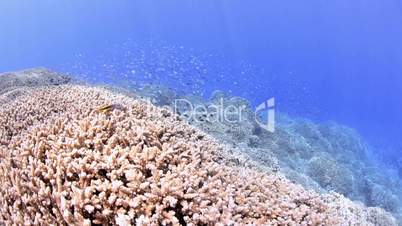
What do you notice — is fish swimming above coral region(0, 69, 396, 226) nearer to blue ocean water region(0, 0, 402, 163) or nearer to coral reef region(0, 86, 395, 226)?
coral reef region(0, 86, 395, 226)

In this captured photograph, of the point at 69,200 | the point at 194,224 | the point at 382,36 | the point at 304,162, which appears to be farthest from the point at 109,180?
the point at 382,36

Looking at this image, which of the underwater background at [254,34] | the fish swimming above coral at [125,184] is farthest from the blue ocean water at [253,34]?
the fish swimming above coral at [125,184]

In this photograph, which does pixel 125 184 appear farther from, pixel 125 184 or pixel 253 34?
pixel 253 34

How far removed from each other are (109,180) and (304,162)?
1083cm

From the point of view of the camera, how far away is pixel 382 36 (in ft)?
470

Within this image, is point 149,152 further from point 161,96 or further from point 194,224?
point 161,96

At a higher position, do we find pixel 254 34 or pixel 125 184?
pixel 254 34

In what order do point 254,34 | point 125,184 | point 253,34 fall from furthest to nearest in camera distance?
point 253,34
point 254,34
point 125,184

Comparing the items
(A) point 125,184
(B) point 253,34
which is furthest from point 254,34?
(A) point 125,184

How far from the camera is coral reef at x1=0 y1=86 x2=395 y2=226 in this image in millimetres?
2768

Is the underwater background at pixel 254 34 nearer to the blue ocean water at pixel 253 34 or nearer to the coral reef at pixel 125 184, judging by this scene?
the blue ocean water at pixel 253 34

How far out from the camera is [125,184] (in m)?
3.07

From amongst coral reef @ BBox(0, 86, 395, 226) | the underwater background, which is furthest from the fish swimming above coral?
the underwater background

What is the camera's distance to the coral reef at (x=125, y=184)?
2768 millimetres
